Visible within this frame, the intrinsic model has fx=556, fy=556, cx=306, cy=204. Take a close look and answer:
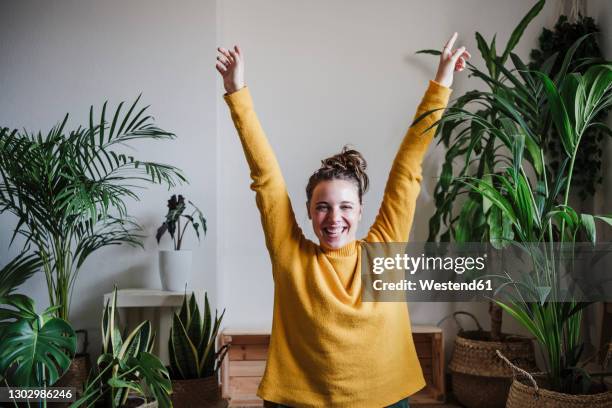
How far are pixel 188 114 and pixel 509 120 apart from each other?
1749 mm

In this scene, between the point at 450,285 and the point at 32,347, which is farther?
the point at 450,285

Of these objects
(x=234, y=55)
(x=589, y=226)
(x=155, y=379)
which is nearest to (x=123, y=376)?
(x=155, y=379)

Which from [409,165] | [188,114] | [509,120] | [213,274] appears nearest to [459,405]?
[213,274]

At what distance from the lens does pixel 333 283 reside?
1458 mm

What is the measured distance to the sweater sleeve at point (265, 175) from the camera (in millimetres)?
1459

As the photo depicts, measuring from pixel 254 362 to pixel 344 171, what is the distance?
1885 millimetres

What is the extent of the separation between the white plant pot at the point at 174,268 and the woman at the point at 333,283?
53.9 inches

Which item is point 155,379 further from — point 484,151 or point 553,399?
point 484,151

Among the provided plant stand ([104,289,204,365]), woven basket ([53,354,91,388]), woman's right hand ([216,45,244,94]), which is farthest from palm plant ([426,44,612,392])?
woven basket ([53,354,91,388])

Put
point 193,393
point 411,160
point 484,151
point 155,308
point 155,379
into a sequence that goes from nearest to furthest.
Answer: point 411,160
point 155,379
point 193,393
point 484,151
point 155,308

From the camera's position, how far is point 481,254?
2.82m

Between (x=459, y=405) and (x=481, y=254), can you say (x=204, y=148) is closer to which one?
(x=481, y=254)

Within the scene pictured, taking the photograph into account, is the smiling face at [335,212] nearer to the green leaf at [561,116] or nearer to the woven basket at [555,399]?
the green leaf at [561,116]

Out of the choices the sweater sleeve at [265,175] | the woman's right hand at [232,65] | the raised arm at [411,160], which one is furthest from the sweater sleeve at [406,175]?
the woman's right hand at [232,65]
